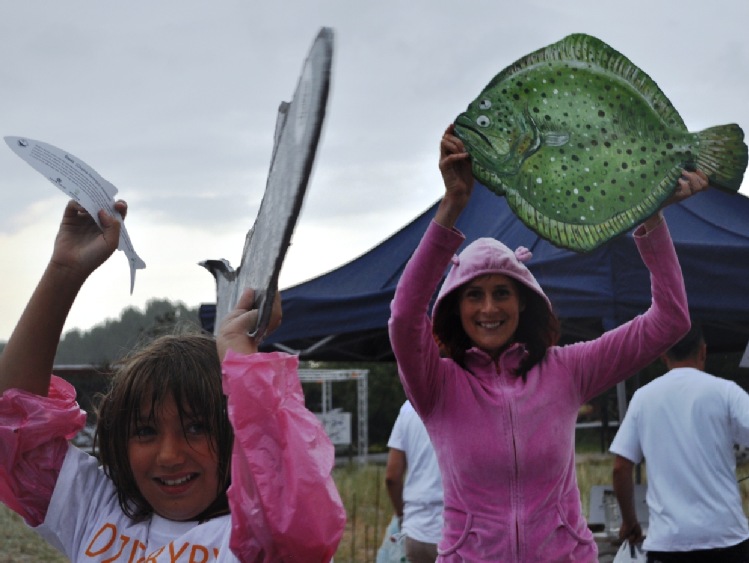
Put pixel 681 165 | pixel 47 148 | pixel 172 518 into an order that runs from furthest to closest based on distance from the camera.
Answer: pixel 681 165, pixel 172 518, pixel 47 148

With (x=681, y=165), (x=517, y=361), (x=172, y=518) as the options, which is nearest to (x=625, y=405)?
(x=517, y=361)

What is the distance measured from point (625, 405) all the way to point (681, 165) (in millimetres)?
3539

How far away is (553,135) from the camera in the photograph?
1.77 m

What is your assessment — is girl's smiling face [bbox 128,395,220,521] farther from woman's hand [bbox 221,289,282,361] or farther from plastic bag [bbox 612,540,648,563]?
plastic bag [bbox 612,540,648,563]

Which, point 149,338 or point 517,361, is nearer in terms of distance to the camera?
point 149,338

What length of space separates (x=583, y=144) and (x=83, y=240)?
92cm

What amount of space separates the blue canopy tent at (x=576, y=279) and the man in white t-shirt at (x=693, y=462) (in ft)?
0.92

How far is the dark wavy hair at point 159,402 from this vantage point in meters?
1.49

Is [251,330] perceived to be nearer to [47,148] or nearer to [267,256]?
[267,256]

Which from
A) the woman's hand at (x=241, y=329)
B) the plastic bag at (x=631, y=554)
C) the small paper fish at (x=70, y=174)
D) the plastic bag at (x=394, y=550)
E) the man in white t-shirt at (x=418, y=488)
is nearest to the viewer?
the woman's hand at (x=241, y=329)

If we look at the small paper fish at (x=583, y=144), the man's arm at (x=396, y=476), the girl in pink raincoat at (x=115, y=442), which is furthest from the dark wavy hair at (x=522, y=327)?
the man's arm at (x=396, y=476)

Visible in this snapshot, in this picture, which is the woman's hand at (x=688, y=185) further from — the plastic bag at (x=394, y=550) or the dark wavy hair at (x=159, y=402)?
the plastic bag at (x=394, y=550)

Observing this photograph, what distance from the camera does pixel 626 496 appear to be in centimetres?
391

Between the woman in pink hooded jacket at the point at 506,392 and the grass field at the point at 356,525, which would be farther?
the grass field at the point at 356,525
